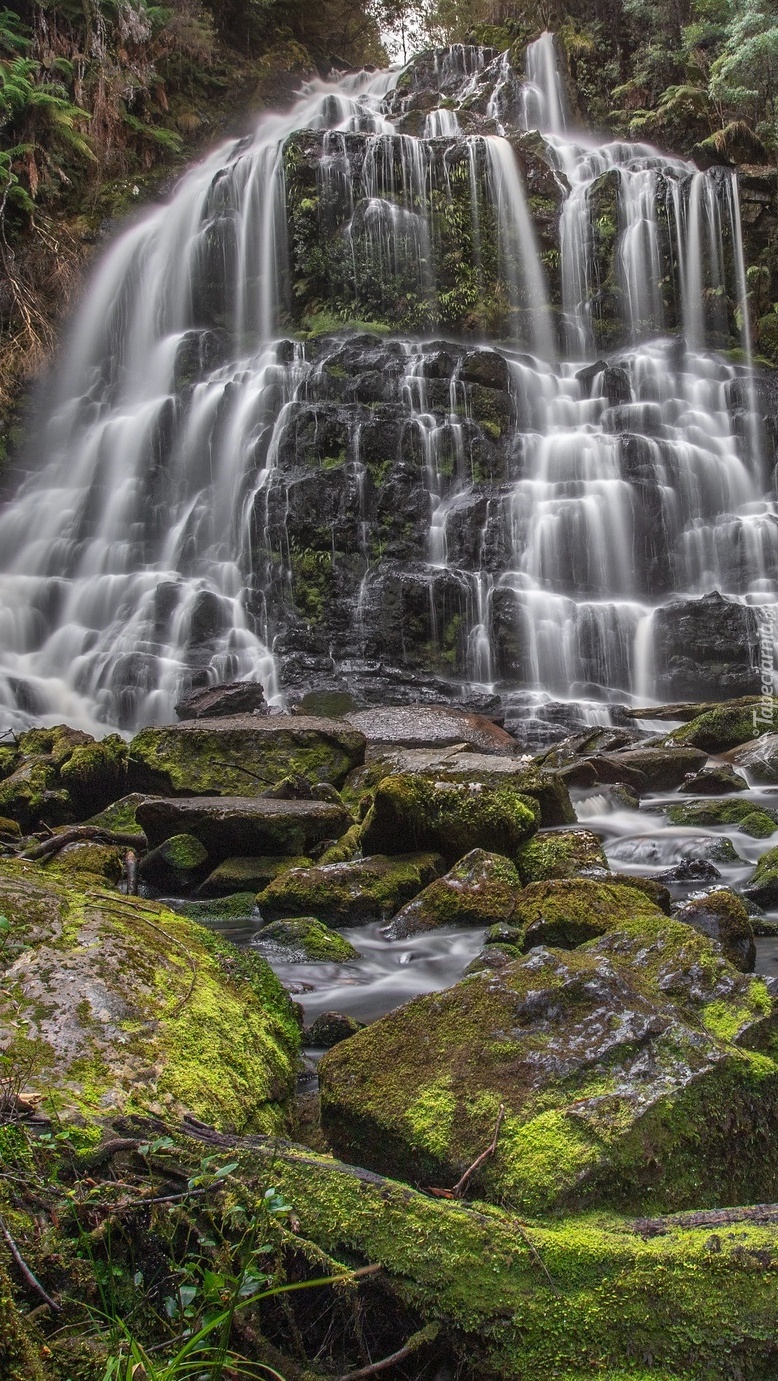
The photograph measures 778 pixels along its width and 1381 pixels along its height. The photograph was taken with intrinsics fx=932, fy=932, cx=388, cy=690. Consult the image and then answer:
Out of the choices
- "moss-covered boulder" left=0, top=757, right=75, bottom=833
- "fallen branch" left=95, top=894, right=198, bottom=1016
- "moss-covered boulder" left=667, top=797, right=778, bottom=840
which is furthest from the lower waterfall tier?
"fallen branch" left=95, top=894, right=198, bottom=1016

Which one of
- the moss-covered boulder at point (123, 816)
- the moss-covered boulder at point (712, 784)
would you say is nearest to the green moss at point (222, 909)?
the moss-covered boulder at point (123, 816)

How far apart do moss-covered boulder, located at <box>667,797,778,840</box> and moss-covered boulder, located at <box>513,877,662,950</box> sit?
11.9ft

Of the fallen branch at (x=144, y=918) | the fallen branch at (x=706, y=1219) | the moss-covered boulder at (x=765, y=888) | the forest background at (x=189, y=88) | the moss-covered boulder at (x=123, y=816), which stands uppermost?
the forest background at (x=189, y=88)

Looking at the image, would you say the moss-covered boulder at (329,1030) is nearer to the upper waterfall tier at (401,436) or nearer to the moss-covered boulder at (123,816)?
the moss-covered boulder at (123,816)

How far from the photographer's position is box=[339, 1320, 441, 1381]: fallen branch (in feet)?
4.68

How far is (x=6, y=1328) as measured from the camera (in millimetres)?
1297

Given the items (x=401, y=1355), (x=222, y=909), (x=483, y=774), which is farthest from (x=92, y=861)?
(x=401, y=1355)

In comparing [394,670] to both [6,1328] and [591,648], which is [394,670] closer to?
[591,648]

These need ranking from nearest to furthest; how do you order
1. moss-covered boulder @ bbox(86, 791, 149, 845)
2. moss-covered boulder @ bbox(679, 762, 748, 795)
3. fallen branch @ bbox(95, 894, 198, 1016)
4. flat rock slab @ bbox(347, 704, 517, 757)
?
fallen branch @ bbox(95, 894, 198, 1016) < moss-covered boulder @ bbox(86, 791, 149, 845) < moss-covered boulder @ bbox(679, 762, 748, 795) < flat rock slab @ bbox(347, 704, 517, 757)

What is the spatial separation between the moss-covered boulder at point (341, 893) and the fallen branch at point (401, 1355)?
173 inches

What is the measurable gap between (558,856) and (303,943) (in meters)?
1.88

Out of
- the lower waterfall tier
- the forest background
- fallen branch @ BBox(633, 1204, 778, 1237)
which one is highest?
the forest background

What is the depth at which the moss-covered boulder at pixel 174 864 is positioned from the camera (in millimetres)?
6770

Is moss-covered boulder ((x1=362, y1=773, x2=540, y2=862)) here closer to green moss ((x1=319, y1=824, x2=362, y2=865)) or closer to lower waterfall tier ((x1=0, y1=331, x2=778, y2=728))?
green moss ((x1=319, y1=824, x2=362, y2=865))
